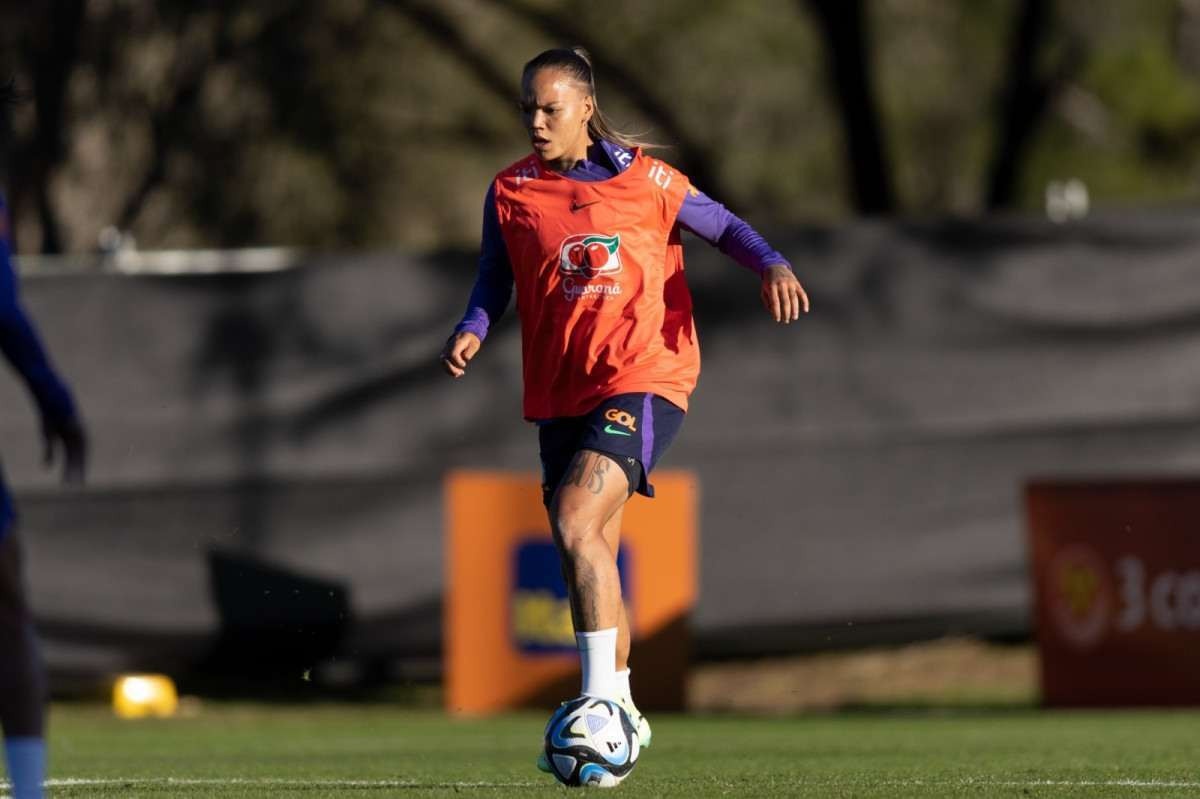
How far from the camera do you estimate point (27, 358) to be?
464cm

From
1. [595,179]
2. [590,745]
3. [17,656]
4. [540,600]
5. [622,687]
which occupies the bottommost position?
[590,745]

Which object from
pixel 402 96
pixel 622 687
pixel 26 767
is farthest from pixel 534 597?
pixel 402 96

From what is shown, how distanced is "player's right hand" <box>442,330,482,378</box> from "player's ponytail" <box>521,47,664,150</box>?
79 centimetres

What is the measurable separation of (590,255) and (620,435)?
22.2 inches

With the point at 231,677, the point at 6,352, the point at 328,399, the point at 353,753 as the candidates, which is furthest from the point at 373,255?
the point at 6,352

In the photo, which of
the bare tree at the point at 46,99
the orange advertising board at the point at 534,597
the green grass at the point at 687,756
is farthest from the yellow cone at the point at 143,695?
the bare tree at the point at 46,99

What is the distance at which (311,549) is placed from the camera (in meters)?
12.4

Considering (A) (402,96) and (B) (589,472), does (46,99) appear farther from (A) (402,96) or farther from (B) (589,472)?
(B) (589,472)

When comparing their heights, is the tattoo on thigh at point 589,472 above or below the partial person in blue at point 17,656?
above

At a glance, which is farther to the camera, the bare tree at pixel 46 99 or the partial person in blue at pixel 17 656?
the bare tree at pixel 46 99

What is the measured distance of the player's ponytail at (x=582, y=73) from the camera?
6598mm

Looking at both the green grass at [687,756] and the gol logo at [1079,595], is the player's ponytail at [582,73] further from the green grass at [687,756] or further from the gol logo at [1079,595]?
the gol logo at [1079,595]

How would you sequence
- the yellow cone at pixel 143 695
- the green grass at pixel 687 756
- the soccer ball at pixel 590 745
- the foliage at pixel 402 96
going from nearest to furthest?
1. the soccer ball at pixel 590 745
2. the green grass at pixel 687 756
3. the yellow cone at pixel 143 695
4. the foliage at pixel 402 96

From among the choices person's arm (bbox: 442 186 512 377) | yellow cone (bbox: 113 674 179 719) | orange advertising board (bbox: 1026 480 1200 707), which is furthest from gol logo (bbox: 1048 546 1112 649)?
person's arm (bbox: 442 186 512 377)
